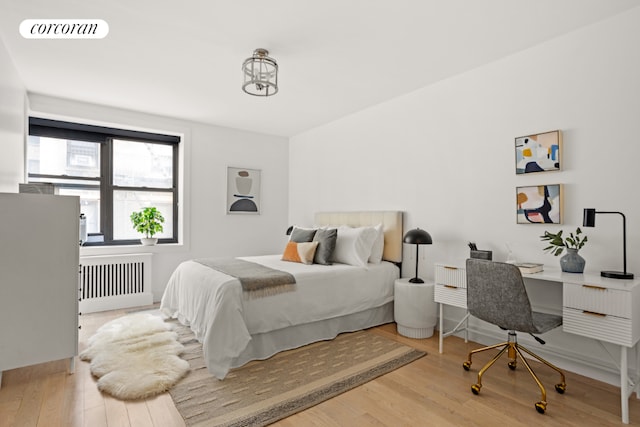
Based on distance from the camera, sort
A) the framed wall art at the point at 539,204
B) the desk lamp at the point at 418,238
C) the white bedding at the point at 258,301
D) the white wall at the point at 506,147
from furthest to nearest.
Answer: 1. the desk lamp at the point at 418,238
2. the framed wall art at the point at 539,204
3. the white bedding at the point at 258,301
4. the white wall at the point at 506,147

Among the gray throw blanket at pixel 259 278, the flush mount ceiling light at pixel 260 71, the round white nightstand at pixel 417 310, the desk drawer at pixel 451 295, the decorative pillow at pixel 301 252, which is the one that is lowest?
the round white nightstand at pixel 417 310

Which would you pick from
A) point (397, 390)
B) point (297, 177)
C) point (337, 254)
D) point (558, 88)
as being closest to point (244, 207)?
point (297, 177)

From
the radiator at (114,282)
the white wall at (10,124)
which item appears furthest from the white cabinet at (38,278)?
the radiator at (114,282)

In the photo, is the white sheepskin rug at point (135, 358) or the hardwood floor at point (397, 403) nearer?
the hardwood floor at point (397, 403)

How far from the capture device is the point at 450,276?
295cm

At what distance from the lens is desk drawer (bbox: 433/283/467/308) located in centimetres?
284

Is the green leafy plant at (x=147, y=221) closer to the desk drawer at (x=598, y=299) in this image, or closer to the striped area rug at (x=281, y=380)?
the striped area rug at (x=281, y=380)

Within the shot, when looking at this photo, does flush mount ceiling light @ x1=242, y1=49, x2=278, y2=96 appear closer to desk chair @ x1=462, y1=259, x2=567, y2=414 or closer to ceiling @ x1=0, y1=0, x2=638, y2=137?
ceiling @ x1=0, y1=0, x2=638, y2=137

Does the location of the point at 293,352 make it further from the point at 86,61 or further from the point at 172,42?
the point at 86,61

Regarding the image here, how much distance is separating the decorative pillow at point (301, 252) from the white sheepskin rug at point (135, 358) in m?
1.38

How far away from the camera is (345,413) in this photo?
202 centimetres

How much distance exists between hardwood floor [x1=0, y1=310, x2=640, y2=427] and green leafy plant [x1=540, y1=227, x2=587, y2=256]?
942 mm

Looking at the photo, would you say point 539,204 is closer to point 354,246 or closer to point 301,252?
point 354,246

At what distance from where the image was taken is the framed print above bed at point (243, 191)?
17.4 feet
